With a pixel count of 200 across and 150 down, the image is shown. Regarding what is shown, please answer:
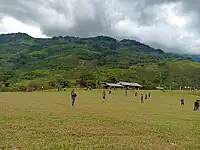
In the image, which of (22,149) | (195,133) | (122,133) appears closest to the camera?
(22,149)

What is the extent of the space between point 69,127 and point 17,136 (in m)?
5.18

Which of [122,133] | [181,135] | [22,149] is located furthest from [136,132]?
[22,149]

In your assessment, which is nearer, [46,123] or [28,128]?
[28,128]

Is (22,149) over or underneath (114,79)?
underneath

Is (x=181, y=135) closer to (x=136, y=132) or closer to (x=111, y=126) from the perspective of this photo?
(x=136, y=132)

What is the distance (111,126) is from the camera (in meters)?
25.1

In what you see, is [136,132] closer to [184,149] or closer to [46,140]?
[184,149]

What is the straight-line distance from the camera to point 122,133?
22.0 meters

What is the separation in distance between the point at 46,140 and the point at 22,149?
103 inches

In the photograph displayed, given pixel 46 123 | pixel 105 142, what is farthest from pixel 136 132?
pixel 46 123

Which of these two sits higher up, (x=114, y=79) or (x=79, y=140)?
(x=114, y=79)

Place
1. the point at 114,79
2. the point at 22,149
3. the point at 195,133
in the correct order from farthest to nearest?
the point at 114,79, the point at 195,133, the point at 22,149

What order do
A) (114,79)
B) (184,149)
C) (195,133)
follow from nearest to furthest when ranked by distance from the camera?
(184,149) → (195,133) → (114,79)

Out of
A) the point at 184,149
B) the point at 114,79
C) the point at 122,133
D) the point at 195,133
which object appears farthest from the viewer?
the point at 114,79
